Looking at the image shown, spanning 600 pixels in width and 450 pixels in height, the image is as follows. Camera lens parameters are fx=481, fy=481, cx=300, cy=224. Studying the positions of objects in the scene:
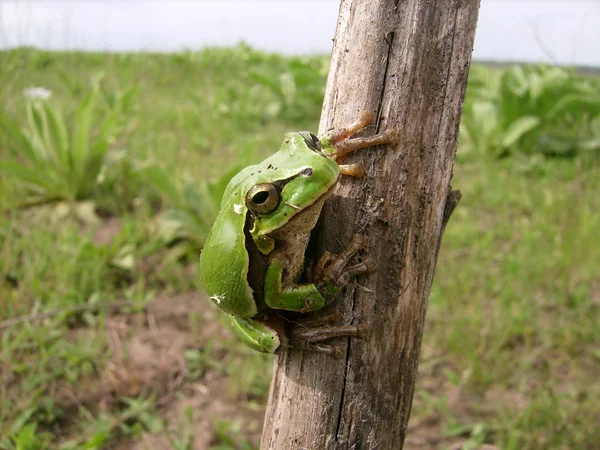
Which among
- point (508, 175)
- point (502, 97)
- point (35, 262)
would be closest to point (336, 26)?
point (35, 262)

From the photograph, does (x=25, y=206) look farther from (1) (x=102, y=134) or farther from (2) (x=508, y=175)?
(2) (x=508, y=175)

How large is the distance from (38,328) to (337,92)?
8.04ft

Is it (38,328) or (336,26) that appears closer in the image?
(336,26)

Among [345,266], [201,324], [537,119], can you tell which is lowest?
[201,324]

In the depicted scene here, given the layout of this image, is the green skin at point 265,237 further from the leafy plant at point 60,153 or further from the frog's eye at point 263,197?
the leafy plant at point 60,153

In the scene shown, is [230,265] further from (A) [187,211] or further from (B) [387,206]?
(A) [187,211]

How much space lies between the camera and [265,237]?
1.37 metres

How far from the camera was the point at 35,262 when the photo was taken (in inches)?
128

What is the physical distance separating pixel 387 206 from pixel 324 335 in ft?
1.26

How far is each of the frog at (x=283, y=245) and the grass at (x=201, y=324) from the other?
126cm

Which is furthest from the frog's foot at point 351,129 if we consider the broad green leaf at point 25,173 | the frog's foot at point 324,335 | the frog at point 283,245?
the broad green leaf at point 25,173

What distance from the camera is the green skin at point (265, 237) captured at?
1.23 m

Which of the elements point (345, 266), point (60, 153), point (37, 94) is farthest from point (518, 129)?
point (37, 94)

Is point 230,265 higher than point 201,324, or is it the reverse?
point 230,265
